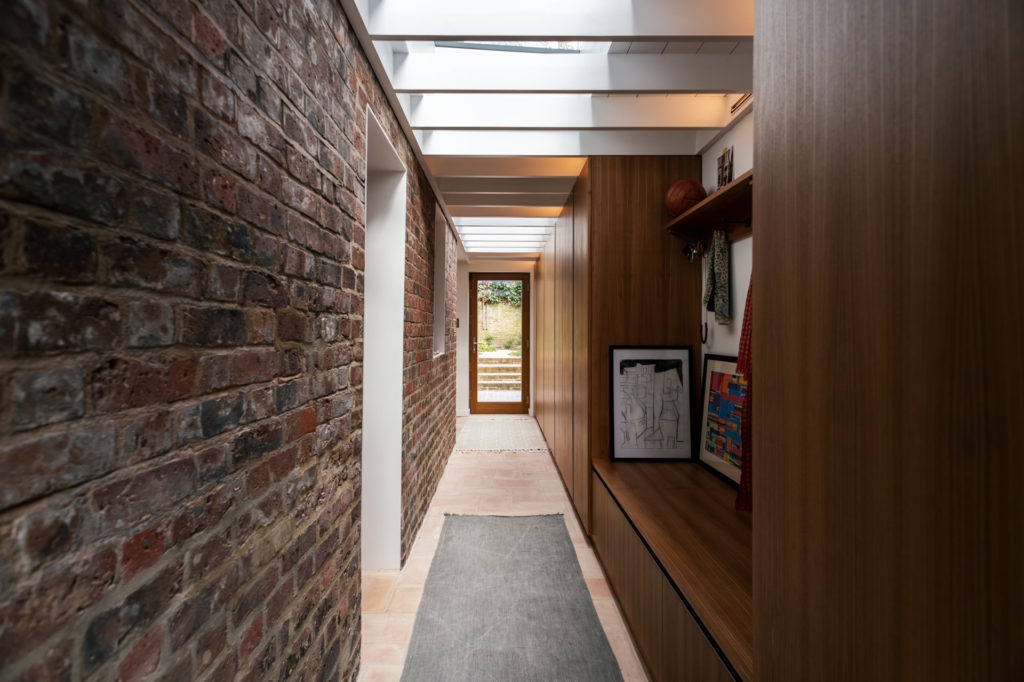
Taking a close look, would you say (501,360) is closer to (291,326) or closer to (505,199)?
(505,199)

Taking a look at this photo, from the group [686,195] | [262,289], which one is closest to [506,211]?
[686,195]

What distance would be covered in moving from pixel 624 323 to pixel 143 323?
2.34 m

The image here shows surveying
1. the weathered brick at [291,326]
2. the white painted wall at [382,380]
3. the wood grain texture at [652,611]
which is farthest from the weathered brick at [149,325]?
the white painted wall at [382,380]

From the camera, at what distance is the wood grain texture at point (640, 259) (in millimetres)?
2697

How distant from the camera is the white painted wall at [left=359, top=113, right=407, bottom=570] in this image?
249 cm

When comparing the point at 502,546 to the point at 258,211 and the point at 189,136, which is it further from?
the point at 189,136

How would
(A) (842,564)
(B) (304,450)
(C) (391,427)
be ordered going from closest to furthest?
(A) (842,564) < (B) (304,450) < (C) (391,427)

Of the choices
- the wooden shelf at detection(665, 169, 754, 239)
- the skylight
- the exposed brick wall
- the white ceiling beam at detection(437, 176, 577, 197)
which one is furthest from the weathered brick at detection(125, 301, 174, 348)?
the white ceiling beam at detection(437, 176, 577, 197)

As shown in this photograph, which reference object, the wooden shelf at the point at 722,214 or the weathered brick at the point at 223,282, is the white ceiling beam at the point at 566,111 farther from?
the weathered brick at the point at 223,282

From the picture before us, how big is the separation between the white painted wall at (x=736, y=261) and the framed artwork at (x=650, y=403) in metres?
0.24

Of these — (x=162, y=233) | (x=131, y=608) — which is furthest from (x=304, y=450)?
(x=162, y=233)

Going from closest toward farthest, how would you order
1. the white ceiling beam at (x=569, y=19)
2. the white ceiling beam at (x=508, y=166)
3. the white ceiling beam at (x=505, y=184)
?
1. the white ceiling beam at (x=569, y=19)
2. the white ceiling beam at (x=508, y=166)
3. the white ceiling beam at (x=505, y=184)

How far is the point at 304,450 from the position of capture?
128 cm

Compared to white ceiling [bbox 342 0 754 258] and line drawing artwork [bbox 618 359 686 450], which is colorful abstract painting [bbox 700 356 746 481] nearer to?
line drawing artwork [bbox 618 359 686 450]
